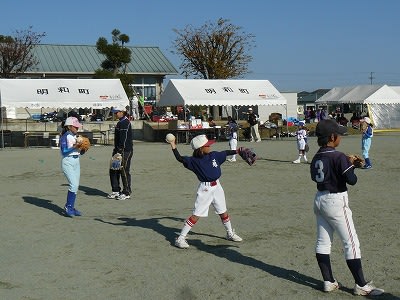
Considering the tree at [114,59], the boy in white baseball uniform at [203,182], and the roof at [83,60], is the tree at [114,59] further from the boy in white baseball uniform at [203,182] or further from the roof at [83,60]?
the boy in white baseball uniform at [203,182]

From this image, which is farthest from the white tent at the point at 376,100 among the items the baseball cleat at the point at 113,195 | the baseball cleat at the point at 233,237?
the baseball cleat at the point at 233,237

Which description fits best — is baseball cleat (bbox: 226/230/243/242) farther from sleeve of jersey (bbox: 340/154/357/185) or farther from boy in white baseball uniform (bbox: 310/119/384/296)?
sleeve of jersey (bbox: 340/154/357/185)

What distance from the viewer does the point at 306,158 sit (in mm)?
19578

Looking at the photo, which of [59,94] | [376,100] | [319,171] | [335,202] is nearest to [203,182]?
[319,171]

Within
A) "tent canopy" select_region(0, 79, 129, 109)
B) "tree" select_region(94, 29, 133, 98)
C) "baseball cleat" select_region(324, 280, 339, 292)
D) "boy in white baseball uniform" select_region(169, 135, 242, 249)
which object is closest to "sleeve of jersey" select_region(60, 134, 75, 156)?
"boy in white baseball uniform" select_region(169, 135, 242, 249)

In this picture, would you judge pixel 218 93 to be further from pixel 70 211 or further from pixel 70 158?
pixel 70 211

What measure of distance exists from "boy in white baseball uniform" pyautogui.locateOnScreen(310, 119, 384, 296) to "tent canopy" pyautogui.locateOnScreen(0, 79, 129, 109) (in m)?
22.9

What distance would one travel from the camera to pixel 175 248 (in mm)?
7445

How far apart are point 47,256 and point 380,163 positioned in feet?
43.7

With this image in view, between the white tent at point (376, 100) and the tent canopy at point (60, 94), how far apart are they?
16.5 metres

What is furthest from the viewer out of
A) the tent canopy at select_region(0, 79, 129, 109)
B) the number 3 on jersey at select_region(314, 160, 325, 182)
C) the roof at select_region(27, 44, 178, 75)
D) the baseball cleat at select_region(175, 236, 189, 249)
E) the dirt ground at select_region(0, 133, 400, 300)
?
the roof at select_region(27, 44, 178, 75)

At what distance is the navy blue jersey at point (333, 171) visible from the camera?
538 cm

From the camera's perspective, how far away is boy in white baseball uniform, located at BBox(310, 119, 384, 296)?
5410 millimetres

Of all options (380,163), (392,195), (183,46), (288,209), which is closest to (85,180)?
(288,209)
